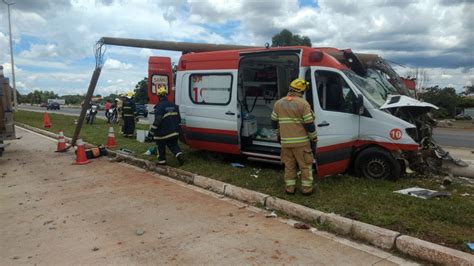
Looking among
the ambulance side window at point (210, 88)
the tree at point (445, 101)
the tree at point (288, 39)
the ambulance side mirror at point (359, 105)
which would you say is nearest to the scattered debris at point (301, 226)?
the ambulance side mirror at point (359, 105)

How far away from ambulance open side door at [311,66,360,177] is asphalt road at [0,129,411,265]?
5.63 ft

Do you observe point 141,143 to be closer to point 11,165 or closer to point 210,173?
point 11,165

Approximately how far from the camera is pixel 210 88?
8586 millimetres

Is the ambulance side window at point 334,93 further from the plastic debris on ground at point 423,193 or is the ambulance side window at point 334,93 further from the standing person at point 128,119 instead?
the standing person at point 128,119

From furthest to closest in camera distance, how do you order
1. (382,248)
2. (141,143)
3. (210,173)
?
(141,143) < (210,173) < (382,248)

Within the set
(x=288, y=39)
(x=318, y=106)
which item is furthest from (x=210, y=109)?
(x=288, y=39)

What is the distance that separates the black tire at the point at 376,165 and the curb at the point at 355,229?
1.88 m

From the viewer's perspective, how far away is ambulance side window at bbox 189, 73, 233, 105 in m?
8.29

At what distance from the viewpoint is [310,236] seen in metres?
4.73

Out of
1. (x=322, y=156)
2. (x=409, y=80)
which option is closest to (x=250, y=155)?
(x=322, y=156)

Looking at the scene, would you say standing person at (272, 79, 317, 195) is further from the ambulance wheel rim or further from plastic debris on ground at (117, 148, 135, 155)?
plastic debris on ground at (117, 148, 135, 155)

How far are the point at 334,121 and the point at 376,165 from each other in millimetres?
1018

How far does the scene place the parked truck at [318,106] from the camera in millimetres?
6684

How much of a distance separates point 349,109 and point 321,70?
32.6 inches
